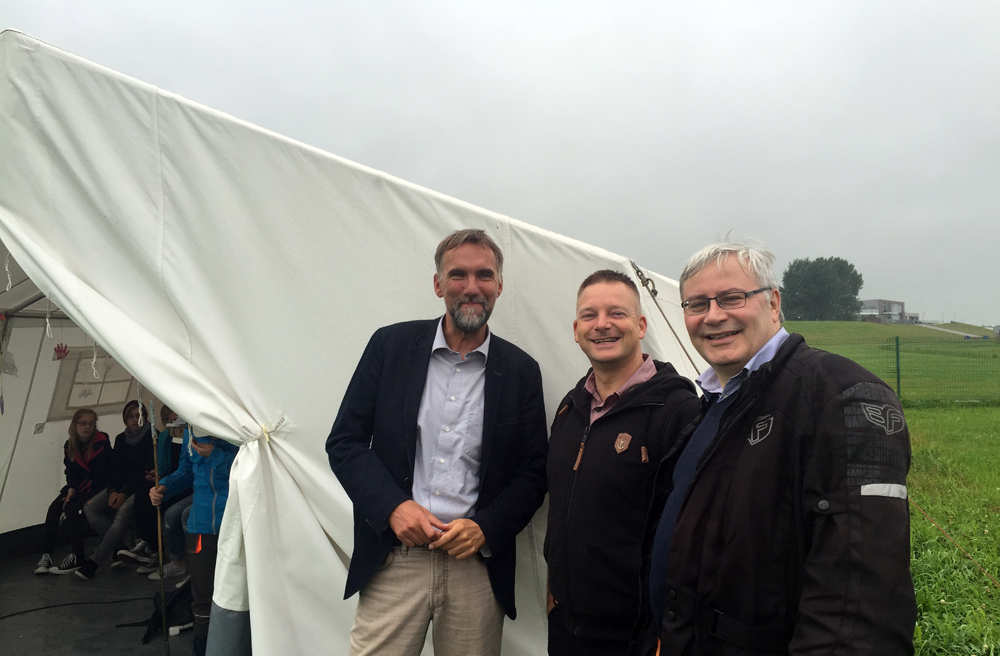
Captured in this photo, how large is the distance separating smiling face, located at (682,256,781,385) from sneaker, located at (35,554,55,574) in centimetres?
558

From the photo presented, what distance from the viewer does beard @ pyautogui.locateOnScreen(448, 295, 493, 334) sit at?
1.96 meters

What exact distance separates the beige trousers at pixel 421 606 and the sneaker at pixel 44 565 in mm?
4254

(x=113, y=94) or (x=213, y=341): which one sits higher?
(x=113, y=94)

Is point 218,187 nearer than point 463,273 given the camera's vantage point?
No

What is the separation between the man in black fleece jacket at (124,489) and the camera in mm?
4828

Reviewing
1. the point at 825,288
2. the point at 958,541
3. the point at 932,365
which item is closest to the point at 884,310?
the point at 825,288

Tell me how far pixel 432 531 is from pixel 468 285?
0.80 meters

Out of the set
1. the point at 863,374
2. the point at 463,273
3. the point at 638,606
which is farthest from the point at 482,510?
the point at 863,374

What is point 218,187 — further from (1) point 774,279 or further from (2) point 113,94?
(1) point 774,279

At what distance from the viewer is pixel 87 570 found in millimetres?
4625

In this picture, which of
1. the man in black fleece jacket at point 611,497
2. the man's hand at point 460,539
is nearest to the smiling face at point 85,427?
the man's hand at point 460,539

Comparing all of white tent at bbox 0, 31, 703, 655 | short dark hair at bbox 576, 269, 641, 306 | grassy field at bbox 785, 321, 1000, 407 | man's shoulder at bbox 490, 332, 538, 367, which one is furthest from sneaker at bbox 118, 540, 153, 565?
grassy field at bbox 785, 321, 1000, 407

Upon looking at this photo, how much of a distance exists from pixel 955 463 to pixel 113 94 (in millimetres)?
8036

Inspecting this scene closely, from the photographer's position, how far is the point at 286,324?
94.4 inches
